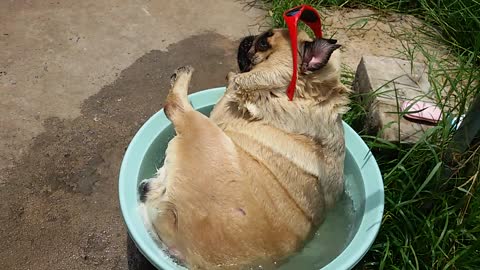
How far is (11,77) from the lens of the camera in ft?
15.1

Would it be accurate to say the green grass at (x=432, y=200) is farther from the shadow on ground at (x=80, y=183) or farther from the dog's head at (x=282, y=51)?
the shadow on ground at (x=80, y=183)

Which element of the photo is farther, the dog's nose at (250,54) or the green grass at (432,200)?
the dog's nose at (250,54)

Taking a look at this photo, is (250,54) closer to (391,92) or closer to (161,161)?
(161,161)

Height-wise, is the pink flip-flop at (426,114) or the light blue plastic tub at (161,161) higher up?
the pink flip-flop at (426,114)

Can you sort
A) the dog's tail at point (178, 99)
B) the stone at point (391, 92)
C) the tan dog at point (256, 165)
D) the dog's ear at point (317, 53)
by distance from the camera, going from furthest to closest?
1. the stone at point (391, 92)
2. the dog's tail at point (178, 99)
3. the dog's ear at point (317, 53)
4. the tan dog at point (256, 165)

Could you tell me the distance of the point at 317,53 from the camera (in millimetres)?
3191

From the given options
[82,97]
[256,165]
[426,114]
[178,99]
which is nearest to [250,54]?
[178,99]

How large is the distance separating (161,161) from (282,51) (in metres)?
1.10

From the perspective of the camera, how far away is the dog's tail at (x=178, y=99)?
3461mm

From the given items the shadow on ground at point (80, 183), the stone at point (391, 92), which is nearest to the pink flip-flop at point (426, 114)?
the stone at point (391, 92)

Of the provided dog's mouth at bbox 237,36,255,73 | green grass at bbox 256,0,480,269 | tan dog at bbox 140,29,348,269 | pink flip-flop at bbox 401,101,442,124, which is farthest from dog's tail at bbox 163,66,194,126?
pink flip-flop at bbox 401,101,442,124

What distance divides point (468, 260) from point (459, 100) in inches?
41.1

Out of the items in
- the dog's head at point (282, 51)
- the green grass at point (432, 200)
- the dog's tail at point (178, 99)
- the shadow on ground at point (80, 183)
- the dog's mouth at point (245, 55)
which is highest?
the dog's head at point (282, 51)

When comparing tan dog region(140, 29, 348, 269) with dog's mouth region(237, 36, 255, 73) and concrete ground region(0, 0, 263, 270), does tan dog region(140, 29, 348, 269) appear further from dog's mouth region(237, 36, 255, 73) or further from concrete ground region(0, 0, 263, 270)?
concrete ground region(0, 0, 263, 270)
